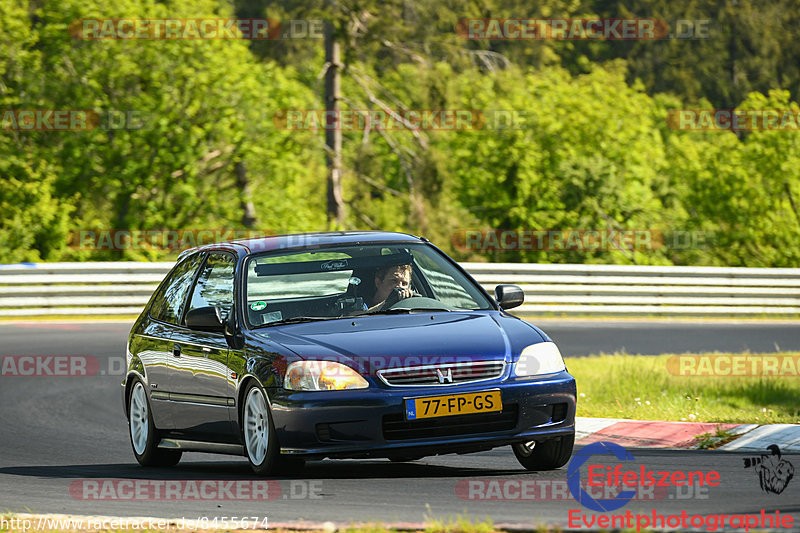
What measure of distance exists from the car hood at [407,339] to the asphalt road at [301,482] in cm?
74

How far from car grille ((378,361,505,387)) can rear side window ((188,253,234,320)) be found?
164 cm

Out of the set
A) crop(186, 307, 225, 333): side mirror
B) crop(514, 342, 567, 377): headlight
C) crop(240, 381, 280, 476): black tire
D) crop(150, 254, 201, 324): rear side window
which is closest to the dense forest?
crop(150, 254, 201, 324): rear side window

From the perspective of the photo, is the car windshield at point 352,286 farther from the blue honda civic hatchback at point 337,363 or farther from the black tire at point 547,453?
the black tire at point 547,453

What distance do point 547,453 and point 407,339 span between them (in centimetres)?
120

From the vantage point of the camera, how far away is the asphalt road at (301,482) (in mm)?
6512

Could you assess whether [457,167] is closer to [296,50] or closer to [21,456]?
[296,50]

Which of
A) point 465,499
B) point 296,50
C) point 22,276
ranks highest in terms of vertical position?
point 296,50

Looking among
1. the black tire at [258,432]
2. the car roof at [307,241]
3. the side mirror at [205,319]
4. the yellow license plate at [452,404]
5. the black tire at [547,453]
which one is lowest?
the black tire at [547,453]

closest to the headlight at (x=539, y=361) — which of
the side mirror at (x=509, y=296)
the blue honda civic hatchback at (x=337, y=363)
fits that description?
the blue honda civic hatchback at (x=337, y=363)

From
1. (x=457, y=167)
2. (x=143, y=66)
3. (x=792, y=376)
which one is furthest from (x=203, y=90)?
(x=792, y=376)

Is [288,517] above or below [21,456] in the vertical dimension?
above

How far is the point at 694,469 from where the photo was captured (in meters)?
8.05

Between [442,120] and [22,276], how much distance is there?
15.5 m

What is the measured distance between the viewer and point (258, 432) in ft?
25.9
